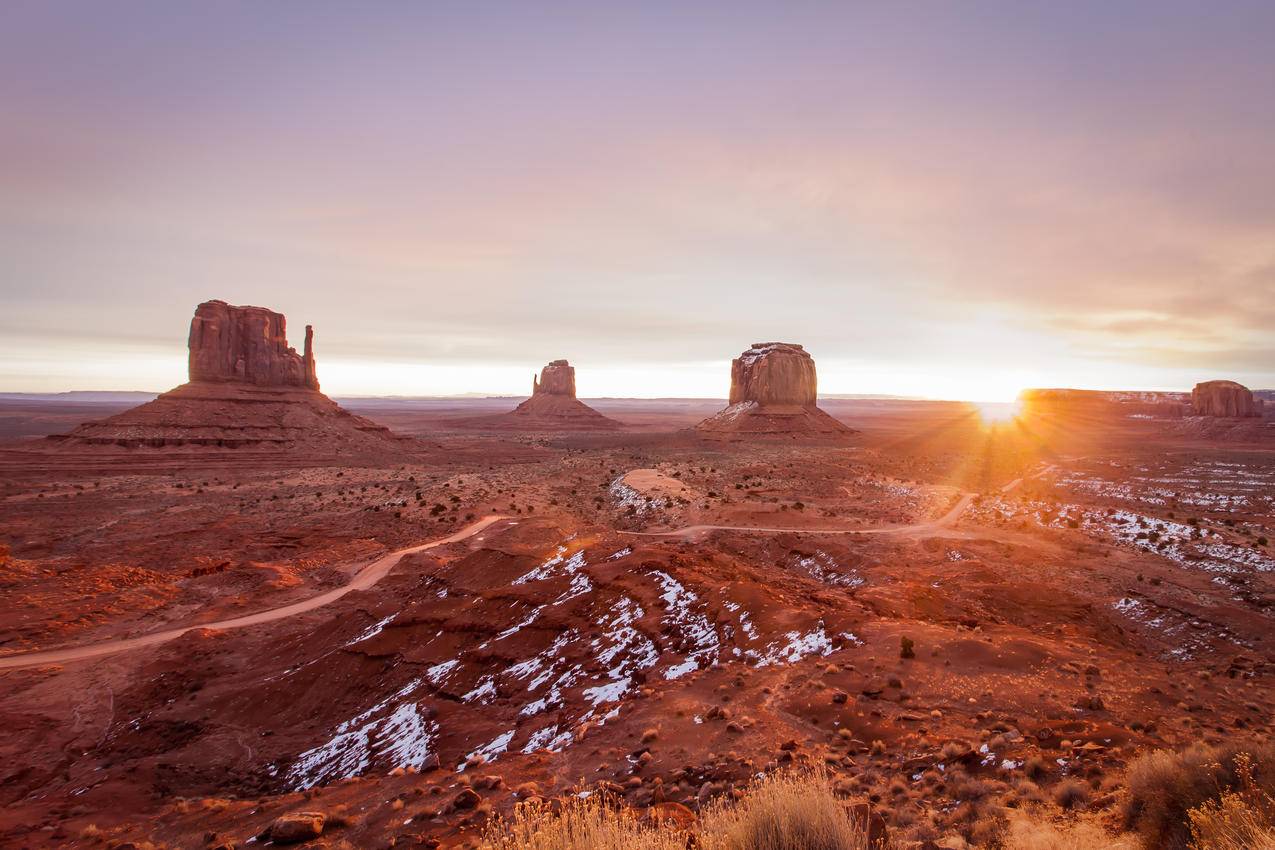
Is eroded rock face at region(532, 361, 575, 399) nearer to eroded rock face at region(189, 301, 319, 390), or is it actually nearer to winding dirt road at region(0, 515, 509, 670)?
eroded rock face at region(189, 301, 319, 390)

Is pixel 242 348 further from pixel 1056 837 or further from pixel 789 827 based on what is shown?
pixel 1056 837

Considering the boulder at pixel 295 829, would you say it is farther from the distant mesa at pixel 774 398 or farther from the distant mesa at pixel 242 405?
the distant mesa at pixel 774 398

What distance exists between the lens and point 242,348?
263 feet

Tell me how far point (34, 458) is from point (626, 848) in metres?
85.6

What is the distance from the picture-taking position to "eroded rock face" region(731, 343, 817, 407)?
102500mm

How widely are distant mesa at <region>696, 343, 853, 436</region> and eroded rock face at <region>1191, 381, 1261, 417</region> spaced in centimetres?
7294

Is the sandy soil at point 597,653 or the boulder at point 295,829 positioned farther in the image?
the sandy soil at point 597,653

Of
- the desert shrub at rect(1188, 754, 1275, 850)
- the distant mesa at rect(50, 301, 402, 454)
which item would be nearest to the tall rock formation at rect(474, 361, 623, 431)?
the distant mesa at rect(50, 301, 402, 454)

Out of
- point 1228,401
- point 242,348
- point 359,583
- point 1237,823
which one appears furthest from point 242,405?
point 1228,401

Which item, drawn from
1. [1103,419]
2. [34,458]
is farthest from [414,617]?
[1103,419]

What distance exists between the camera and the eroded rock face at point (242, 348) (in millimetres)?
77250

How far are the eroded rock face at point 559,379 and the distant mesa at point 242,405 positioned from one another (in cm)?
8377

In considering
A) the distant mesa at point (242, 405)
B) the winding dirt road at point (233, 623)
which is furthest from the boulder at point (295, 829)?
the distant mesa at point (242, 405)

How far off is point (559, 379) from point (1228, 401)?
151 metres
